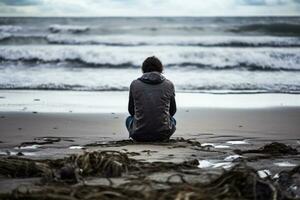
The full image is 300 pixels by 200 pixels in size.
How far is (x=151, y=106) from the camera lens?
7.41 m

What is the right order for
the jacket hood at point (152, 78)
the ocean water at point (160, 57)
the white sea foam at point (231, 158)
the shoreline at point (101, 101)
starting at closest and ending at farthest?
1. the white sea foam at point (231, 158)
2. the jacket hood at point (152, 78)
3. the shoreline at point (101, 101)
4. the ocean water at point (160, 57)

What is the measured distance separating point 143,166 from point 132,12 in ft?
154

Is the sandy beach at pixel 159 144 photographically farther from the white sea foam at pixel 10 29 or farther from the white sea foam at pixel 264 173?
the white sea foam at pixel 10 29

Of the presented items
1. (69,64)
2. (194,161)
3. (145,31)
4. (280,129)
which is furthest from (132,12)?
(194,161)

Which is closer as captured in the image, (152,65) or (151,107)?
(151,107)

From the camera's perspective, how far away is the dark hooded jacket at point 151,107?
7.42 m

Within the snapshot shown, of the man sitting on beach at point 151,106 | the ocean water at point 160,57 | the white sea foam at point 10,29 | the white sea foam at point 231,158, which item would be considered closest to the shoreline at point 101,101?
the ocean water at point 160,57

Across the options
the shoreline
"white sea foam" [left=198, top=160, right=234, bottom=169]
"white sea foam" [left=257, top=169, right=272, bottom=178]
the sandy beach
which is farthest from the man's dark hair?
the shoreline

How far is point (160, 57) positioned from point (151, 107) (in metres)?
16.2

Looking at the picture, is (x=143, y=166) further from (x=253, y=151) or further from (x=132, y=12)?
(x=132, y=12)

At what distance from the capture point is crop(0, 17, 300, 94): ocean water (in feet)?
52.0

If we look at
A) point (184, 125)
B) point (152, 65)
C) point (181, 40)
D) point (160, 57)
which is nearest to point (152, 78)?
point (152, 65)

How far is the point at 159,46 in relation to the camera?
29.3 m

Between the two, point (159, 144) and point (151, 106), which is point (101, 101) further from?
point (159, 144)
